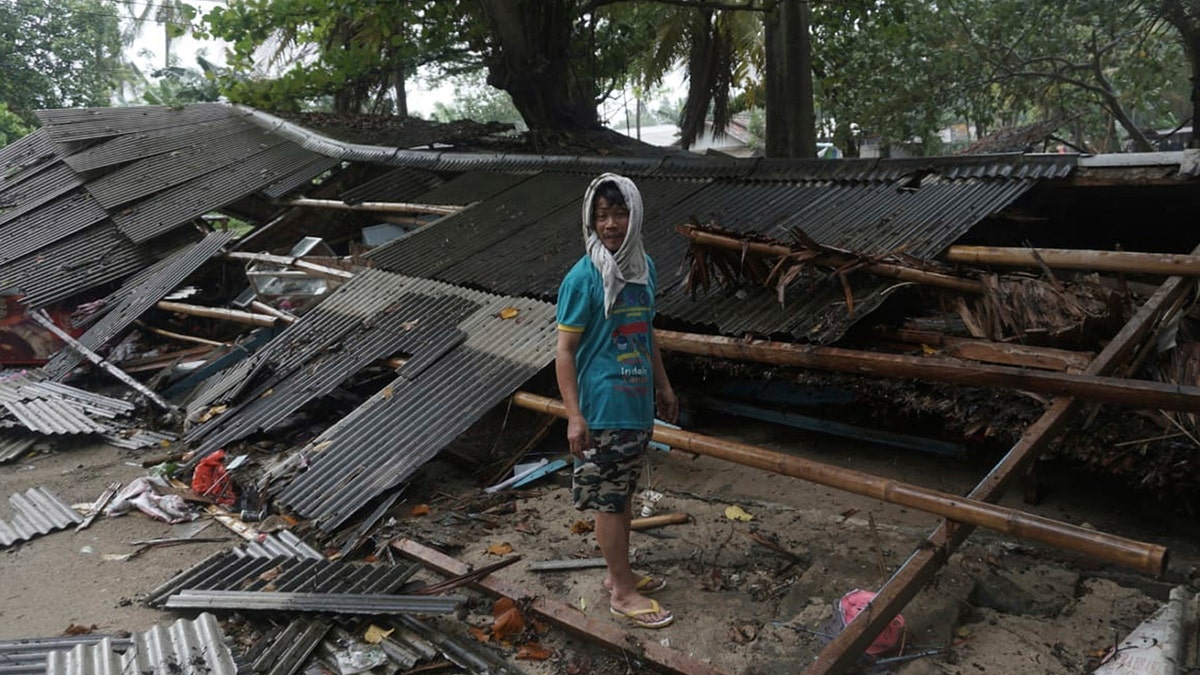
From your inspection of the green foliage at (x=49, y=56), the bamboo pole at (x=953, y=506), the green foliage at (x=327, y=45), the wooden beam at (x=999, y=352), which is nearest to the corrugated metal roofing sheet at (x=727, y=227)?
the wooden beam at (x=999, y=352)

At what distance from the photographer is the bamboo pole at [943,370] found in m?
2.74

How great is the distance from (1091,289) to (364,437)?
12.2 ft

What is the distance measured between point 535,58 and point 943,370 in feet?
30.4

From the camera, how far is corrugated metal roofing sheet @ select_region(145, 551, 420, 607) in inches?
137

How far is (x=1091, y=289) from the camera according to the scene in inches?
140

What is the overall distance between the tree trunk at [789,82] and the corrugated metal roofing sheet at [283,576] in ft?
28.5

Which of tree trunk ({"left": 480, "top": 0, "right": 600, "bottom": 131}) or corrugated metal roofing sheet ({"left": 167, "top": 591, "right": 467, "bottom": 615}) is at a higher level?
tree trunk ({"left": 480, "top": 0, "right": 600, "bottom": 131})

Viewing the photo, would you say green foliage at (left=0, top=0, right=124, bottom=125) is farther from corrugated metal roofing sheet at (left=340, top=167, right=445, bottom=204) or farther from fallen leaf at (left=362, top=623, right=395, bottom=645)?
fallen leaf at (left=362, top=623, right=395, bottom=645)

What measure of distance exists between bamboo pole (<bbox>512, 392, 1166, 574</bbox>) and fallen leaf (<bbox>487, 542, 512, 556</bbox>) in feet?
2.94

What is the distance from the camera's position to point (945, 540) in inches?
103

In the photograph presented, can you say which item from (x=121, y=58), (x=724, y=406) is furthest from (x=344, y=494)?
(x=121, y=58)

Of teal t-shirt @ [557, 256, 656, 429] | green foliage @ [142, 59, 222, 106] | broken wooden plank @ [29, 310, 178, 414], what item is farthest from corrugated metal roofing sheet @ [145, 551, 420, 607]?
green foliage @ [142, 59, 222, 106]

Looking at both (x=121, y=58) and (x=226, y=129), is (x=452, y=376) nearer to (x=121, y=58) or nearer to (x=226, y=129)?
(x=226, y=129)

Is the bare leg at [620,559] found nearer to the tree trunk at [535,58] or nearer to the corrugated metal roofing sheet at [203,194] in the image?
the corrugated metal roofing sheet at [203,194]
